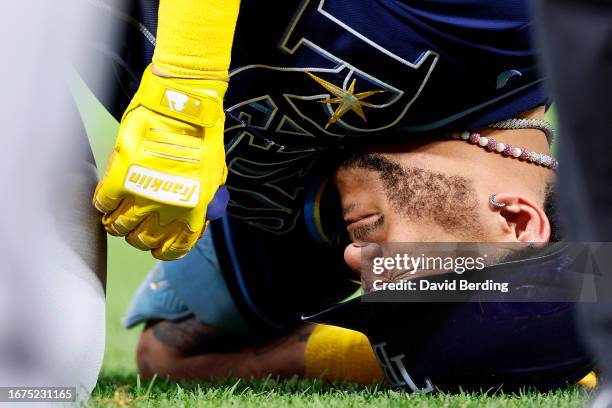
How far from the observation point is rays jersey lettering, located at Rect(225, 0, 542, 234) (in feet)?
5.01

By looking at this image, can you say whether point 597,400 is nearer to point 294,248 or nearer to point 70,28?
point 70,28

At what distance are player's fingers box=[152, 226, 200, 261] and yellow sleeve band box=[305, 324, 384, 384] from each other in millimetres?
534

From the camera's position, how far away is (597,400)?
85 centimetres

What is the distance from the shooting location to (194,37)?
135cm

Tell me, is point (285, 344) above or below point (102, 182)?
below

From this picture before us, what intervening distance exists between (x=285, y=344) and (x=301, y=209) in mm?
376

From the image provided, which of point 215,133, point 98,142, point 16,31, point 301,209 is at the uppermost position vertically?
point 16,31

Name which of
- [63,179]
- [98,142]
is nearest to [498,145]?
[63,179]

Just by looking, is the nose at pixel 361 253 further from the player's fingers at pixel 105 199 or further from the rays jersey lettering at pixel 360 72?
the player's fingers at pixel 105 199

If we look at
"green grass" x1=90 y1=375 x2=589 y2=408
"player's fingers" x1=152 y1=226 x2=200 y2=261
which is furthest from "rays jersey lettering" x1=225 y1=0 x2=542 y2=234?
"green grass" x1=90 y1=375 x2=589 y2=408

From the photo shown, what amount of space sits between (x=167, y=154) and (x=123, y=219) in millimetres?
141

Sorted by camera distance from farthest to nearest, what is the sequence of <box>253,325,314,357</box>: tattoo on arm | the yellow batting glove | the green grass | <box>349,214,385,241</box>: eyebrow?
<box>253,325,314,357</box>: tattoo on arm < <box>349,214,385,241</box>: eyebrow < the green grass < the yellow batting glove

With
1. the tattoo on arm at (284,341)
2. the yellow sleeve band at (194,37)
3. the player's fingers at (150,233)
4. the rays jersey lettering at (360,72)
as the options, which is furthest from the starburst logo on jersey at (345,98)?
the tattoo on arm at (284,341)

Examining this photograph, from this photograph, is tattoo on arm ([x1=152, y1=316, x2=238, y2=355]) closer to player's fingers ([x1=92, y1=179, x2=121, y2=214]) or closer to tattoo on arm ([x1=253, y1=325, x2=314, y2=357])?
tattoo on arm ([x1=253, y1=325, x2=314, y2=357])
